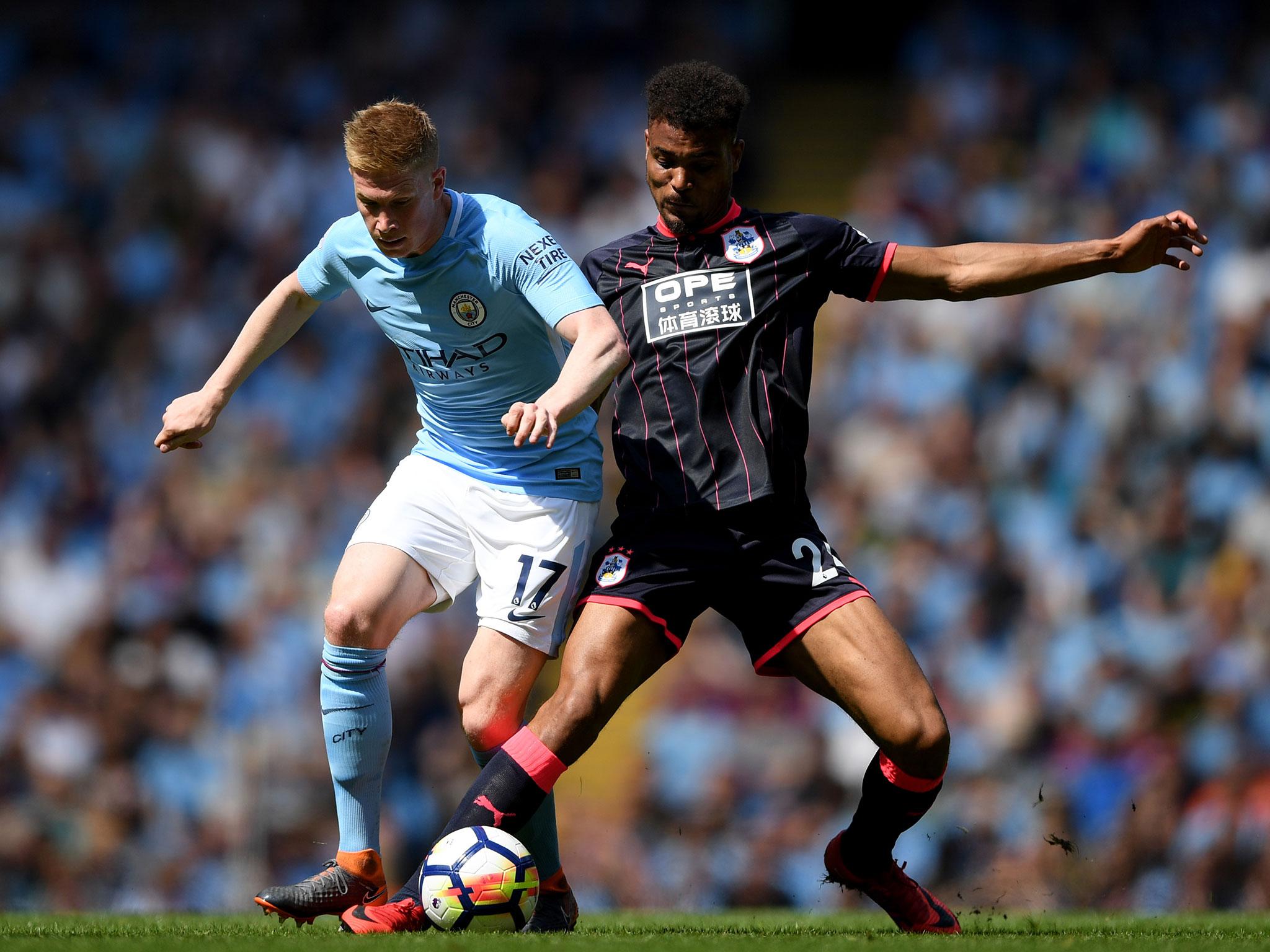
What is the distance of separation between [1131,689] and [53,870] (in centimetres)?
610

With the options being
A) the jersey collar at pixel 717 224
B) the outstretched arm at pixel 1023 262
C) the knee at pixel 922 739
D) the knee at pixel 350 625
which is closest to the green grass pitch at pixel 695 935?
the knee at pixel 922 739

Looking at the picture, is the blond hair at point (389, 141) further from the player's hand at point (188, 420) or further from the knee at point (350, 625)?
the knee at point (350, 625)

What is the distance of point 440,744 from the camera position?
830 centimetres

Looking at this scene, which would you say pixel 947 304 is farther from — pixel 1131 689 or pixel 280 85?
pixel 280 85

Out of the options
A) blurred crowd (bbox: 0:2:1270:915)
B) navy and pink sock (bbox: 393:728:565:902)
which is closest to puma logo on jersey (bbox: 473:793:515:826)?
navy and pink sock (bbox: 393:728:565:902)

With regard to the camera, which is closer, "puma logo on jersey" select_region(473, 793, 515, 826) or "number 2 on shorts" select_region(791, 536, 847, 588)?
"puma logo on jersey" select_region(473, 793, 515, 826)

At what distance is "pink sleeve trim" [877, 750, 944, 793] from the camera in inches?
173

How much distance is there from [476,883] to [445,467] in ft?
4.65

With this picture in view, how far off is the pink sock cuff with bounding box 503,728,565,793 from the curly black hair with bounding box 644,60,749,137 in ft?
6.20

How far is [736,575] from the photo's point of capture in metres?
4.43

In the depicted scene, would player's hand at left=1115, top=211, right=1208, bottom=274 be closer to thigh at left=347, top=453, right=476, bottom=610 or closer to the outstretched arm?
the outstretched arm

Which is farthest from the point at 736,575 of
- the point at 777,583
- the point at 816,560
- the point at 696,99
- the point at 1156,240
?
the point at 1156,240

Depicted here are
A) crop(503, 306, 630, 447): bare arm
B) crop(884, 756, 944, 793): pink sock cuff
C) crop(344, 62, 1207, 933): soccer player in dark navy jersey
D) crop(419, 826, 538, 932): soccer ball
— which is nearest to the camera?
crop(503, 306, 630, 447): bare arm

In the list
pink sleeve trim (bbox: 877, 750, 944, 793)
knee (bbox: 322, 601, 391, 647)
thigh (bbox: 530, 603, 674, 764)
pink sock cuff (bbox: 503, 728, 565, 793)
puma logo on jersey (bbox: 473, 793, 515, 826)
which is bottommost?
pink sleeve trim (bbox: 877, 750, 944, 793)
